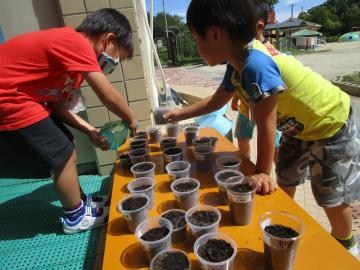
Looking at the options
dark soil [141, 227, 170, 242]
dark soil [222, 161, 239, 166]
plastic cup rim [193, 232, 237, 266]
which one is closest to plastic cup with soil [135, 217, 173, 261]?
dark soil [141, 227, 170, 242]

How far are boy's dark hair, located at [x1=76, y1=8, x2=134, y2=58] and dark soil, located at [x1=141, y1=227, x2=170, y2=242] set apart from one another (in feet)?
4.03

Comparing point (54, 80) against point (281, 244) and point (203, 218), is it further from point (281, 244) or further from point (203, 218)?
point (281, 244)

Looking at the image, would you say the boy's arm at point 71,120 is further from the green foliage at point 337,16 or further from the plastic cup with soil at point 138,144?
the green foliage at point 337,16

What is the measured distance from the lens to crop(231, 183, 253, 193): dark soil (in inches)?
47.2

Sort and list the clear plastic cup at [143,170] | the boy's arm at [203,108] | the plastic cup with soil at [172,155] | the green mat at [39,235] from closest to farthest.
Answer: the clear plastic cup at [143,170] → the plastic cup with soil at [172,155] → the green mat at [39,235] → the boy's arm at [203,108]

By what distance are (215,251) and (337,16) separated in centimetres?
6104

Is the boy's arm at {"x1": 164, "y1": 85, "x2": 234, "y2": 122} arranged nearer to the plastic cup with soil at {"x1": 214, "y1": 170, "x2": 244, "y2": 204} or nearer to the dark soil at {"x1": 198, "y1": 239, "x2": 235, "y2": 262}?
the plastic cup with soil at {"x1": 214, "y1": 170, "x2": 244, "y2": 204}

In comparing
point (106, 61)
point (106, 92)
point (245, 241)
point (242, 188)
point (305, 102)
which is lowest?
point (245, 241)

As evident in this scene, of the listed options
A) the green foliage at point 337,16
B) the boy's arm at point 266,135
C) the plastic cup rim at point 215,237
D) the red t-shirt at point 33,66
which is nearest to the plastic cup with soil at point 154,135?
the red t-shirt at point 33,66

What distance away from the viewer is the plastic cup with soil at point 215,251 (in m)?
0.90

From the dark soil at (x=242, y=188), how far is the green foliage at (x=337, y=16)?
5618cm

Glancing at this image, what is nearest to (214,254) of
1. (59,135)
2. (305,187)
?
(59,135)

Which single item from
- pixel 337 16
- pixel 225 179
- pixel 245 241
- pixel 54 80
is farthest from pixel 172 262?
pixel 337 16

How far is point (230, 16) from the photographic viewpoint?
1.22m
